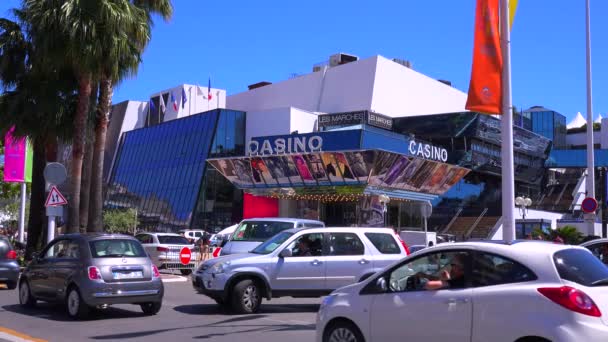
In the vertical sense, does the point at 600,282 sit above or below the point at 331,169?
below

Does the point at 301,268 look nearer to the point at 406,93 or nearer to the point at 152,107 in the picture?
the point at 406,93

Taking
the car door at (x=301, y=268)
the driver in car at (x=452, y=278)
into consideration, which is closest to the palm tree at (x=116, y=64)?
the car door at (x=301, y=268)

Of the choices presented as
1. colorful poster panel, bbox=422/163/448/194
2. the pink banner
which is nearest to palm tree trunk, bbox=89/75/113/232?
the pink banner

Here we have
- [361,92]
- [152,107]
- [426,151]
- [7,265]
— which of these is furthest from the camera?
[152,107]

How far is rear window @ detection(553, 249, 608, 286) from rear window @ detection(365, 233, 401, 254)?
756 centimetres

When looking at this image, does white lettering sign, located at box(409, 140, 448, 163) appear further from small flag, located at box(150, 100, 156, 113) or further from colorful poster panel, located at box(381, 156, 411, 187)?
small flag, located at box(150, 100, 156, 113)

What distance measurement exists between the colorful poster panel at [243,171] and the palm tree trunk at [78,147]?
2275 centimetres

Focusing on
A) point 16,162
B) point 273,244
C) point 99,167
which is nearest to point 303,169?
point 16,162

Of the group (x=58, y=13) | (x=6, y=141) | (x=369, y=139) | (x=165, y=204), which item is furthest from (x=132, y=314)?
(x=165, y=204)

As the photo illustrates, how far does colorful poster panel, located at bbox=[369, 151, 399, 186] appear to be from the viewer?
40656mm

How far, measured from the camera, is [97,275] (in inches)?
483

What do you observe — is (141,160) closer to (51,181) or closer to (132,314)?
(51,181)

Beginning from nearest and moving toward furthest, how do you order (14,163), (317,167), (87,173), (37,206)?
(87,173) → (37,206) → (14,163) → (317,167)

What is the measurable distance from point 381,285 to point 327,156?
34.3 meters
